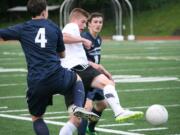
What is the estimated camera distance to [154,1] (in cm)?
5875

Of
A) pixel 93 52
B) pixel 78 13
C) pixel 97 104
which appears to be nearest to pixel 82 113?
pixel 78 13

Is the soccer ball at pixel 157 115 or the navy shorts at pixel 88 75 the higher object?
the navy shorts at pixel 88 75

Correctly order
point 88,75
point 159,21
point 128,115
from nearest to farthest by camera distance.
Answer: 1. point 128,115
2. point 88,75
3. point 159,21

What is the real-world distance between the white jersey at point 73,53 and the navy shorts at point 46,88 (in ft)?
2.66

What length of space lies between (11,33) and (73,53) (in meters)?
1.27

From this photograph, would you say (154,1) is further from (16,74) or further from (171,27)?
(16,74)

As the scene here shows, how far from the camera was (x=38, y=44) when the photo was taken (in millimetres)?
7168

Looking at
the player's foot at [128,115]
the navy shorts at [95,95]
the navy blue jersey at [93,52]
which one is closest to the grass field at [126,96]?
the navy shorts at [95,95]

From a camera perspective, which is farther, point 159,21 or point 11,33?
point 159,21

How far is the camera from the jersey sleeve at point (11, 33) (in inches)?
283

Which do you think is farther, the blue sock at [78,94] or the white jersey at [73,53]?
the white jersey at [73,53]

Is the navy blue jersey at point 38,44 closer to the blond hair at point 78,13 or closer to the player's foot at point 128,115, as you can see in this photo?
the player's foot at point 128,115

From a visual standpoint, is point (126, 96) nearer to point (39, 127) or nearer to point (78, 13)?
point (78, 13)

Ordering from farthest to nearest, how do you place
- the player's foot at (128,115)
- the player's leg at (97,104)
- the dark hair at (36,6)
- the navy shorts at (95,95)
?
the player's leg at (97,104) → the navy shorts at (95,95) → the player's foot at (128,115) → the dark hair at (36,6)
